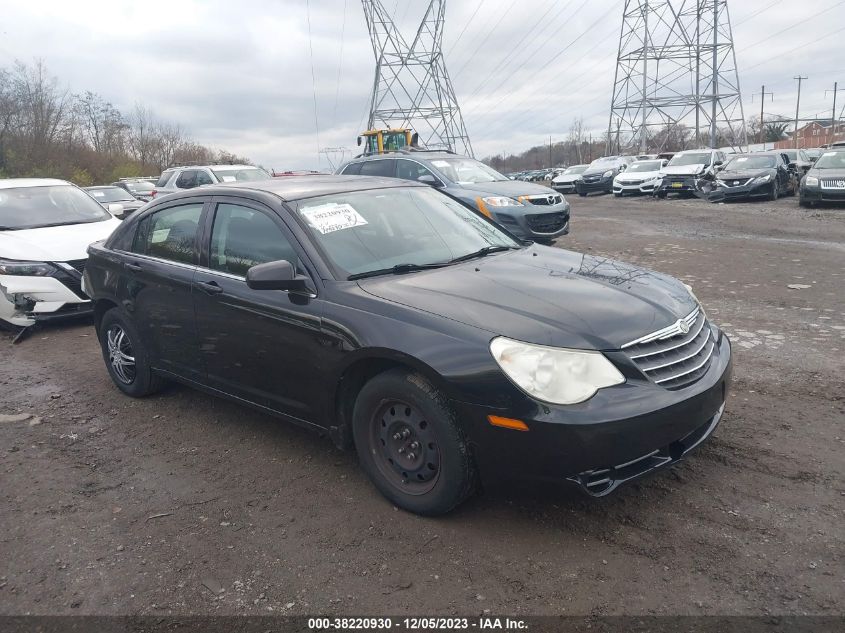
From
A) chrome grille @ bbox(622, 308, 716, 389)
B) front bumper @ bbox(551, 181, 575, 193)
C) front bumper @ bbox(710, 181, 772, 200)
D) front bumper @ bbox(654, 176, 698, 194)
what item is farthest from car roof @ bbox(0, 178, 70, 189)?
front bumper @ bbox(551, 181, 575, 193)

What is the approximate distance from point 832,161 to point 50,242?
18.2 meters

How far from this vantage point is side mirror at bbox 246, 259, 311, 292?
338 cm

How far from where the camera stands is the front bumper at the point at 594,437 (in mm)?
2701

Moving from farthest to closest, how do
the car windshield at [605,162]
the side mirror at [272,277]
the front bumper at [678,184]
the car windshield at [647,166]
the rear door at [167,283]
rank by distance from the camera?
the car windshield at [605,162] → the car windshield at [647,166] → the front bumper at [678,184] → the rear door at [167,283] → the side mirror at [272,277]

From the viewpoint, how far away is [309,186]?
167 inches

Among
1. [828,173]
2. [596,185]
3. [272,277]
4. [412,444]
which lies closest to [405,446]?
[412,444]

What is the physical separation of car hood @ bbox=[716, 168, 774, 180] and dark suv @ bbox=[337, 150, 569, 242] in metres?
10.9

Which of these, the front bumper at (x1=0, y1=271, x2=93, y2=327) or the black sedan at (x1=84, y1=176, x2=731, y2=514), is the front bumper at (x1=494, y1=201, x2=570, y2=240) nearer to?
the black sedan at (x1=84, y1=176, x2=731, y2=514)

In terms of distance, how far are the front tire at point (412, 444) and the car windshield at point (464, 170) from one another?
8.57 m

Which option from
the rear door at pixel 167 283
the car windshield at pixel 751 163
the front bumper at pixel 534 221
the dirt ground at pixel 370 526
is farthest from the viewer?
the car windshield at pixel 751 163

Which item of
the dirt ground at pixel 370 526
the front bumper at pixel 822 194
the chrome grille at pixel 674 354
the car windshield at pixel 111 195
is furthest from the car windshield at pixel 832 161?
the car windshield at pixel 111 195

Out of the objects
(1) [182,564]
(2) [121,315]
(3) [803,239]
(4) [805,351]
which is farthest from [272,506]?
(3) [803,239]

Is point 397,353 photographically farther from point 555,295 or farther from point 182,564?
point 182,564

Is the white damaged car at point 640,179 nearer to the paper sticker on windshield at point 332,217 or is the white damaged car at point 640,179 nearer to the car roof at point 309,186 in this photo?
the car roof at point 309,186
